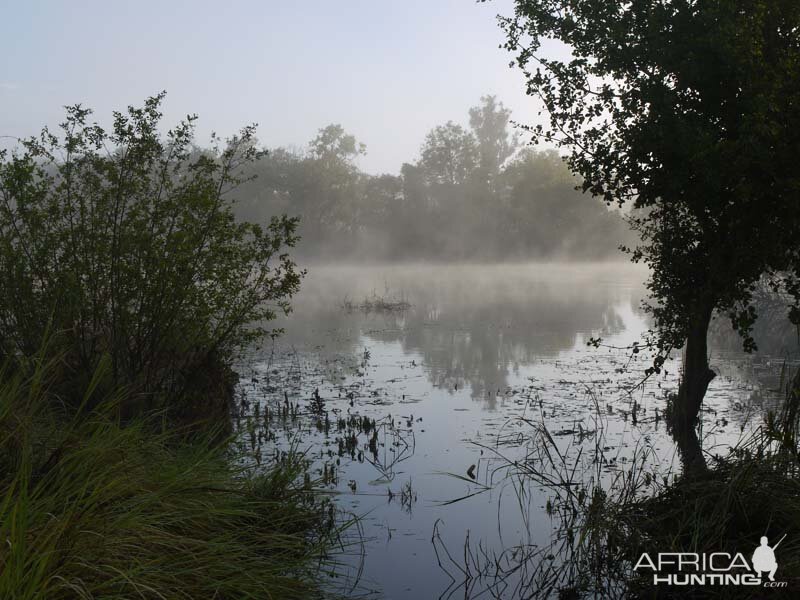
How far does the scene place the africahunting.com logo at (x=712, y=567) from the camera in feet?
18.5

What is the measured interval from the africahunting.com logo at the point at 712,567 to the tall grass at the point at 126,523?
268 cm

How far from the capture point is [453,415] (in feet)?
42.1

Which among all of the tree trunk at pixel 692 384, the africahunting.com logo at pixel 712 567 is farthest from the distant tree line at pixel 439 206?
the africahunting.com logo at pixel 712 567

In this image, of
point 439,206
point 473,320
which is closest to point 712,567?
point 473,320

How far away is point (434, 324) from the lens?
26391 millimetres

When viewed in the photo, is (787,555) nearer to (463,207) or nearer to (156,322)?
(156,322)

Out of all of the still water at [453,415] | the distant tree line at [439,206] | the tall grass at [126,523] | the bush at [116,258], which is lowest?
the still water at [453,415]

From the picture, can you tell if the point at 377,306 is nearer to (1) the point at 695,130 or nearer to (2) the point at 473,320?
(2) the point at 473,320

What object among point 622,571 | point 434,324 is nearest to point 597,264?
point 434,324

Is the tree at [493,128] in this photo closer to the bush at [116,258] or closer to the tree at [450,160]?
the tree at [450,160]

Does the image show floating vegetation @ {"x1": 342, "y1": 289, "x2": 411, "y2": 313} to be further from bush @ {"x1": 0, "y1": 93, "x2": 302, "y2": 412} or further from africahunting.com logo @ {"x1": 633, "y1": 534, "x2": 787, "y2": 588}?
africahunting.com logo @ {"x1": 633, "y1": 534, "x2": 787, "y2": 588}

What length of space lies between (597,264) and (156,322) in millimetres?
61866

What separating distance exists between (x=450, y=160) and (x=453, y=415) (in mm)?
66977

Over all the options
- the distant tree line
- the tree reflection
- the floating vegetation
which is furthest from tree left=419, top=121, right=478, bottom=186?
the floating vegetation
